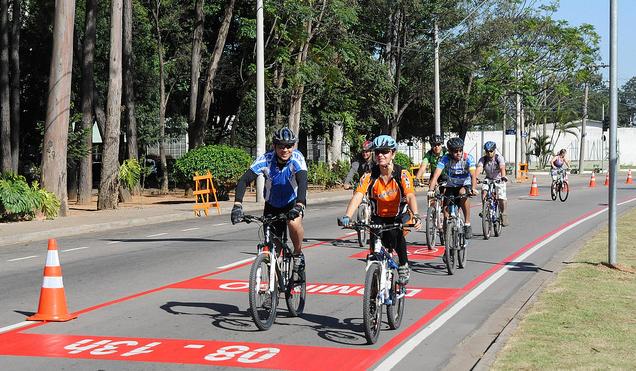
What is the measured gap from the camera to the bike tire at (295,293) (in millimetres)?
8055

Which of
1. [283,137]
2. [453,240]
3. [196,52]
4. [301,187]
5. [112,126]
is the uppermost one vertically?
[196,52]

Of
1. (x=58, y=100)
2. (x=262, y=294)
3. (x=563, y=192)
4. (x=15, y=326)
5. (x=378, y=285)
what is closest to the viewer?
(x=378, y=285)

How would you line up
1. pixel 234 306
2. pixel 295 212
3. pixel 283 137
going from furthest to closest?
pixel 234 306
pixel 283 137
pixel 295 212

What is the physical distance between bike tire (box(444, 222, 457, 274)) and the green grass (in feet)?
5.04

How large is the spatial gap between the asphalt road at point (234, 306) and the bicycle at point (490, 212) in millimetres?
353

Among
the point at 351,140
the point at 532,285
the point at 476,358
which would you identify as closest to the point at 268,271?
the point at 476,358

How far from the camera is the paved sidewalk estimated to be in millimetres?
17766

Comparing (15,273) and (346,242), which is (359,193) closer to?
(15,273)

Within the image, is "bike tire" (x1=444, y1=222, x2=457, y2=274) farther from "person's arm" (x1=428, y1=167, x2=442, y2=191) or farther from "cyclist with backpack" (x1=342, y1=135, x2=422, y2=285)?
"cyclist with backpack" (x1=342, y1=135, x2=422, y2=285)

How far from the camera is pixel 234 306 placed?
29.4ft

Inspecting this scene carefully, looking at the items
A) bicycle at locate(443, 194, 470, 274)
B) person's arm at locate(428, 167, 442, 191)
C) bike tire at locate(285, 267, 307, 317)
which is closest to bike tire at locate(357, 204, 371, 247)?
person's arm at locate(428, 167, 442, 191)

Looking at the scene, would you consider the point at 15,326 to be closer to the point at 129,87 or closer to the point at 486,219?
the point at 486,219

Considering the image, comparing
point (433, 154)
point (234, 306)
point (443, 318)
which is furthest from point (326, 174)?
point (443, 318)

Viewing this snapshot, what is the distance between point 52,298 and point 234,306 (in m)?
2.02
